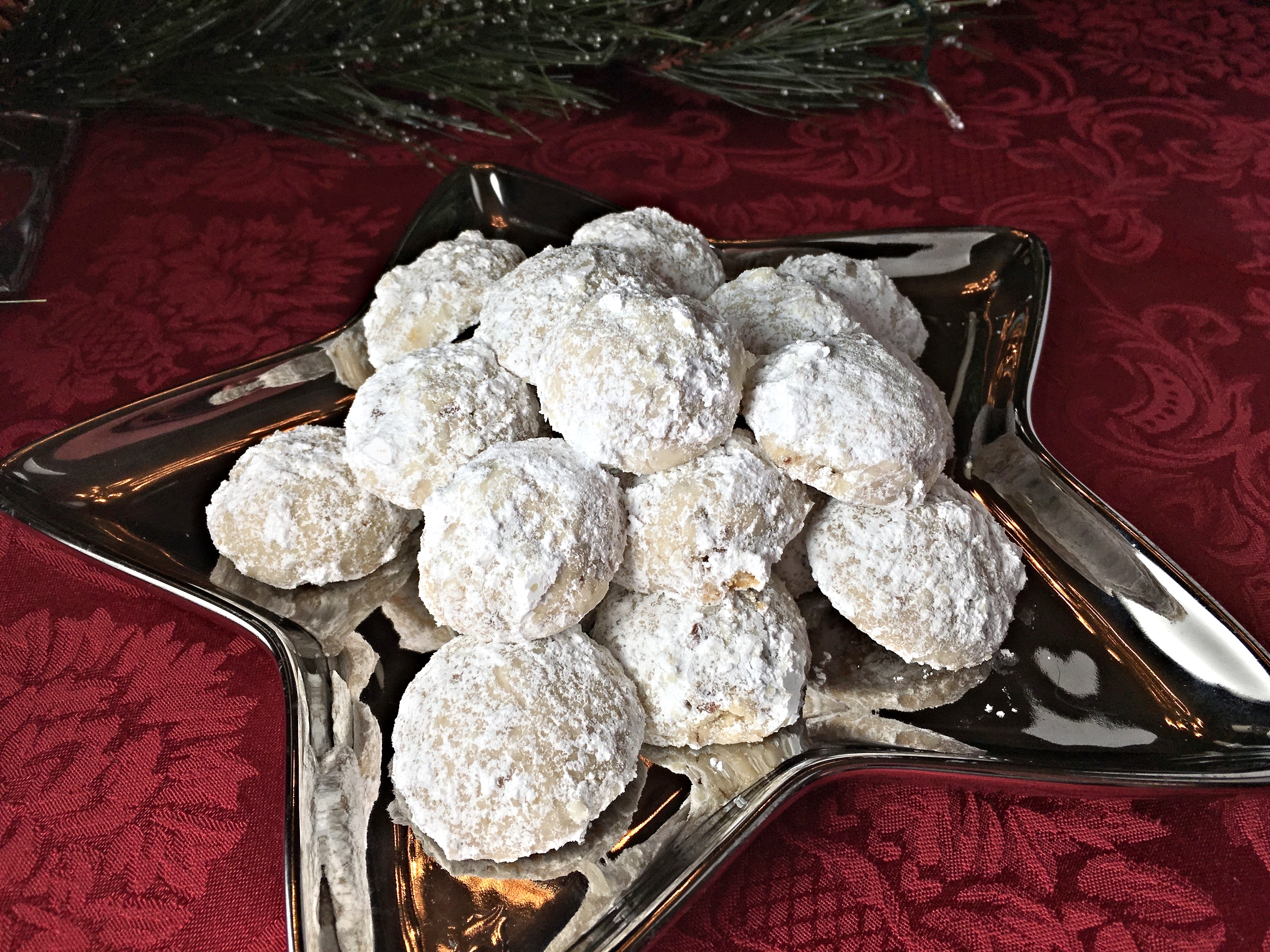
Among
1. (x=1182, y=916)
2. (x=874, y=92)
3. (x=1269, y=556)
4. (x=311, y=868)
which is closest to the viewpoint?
(x=311, y=868)

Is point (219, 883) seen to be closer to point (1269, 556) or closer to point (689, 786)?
point (689, 786)

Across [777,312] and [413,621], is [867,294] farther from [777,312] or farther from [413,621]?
[413,621]

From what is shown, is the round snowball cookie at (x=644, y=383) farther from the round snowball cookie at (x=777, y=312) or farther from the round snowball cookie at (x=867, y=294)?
the round snowball cookie at (x=867, y=294)

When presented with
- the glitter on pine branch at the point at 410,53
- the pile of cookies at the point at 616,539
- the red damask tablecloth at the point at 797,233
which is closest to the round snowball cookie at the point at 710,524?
the pile of cookies at the point at 616,539

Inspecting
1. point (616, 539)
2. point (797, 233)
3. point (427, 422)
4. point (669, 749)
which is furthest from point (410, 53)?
point (669, 749)

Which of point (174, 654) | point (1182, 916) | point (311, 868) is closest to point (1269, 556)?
point (1182, 916)

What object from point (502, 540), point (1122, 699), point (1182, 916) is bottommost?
point (1182, 916)

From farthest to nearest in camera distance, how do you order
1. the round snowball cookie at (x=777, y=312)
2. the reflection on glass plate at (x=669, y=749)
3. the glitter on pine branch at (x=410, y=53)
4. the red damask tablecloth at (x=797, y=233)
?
the glitter on pine branch at (x=410, y=53), the round snowball cookie at (x=777, y=312), the red damask tablecloth at (x=797, y=233), the reflection on glass plate at (x=669, y=749)

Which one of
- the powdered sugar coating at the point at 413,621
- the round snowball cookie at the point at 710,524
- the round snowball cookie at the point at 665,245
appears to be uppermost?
the round snowball cookie at the point at 665,245
